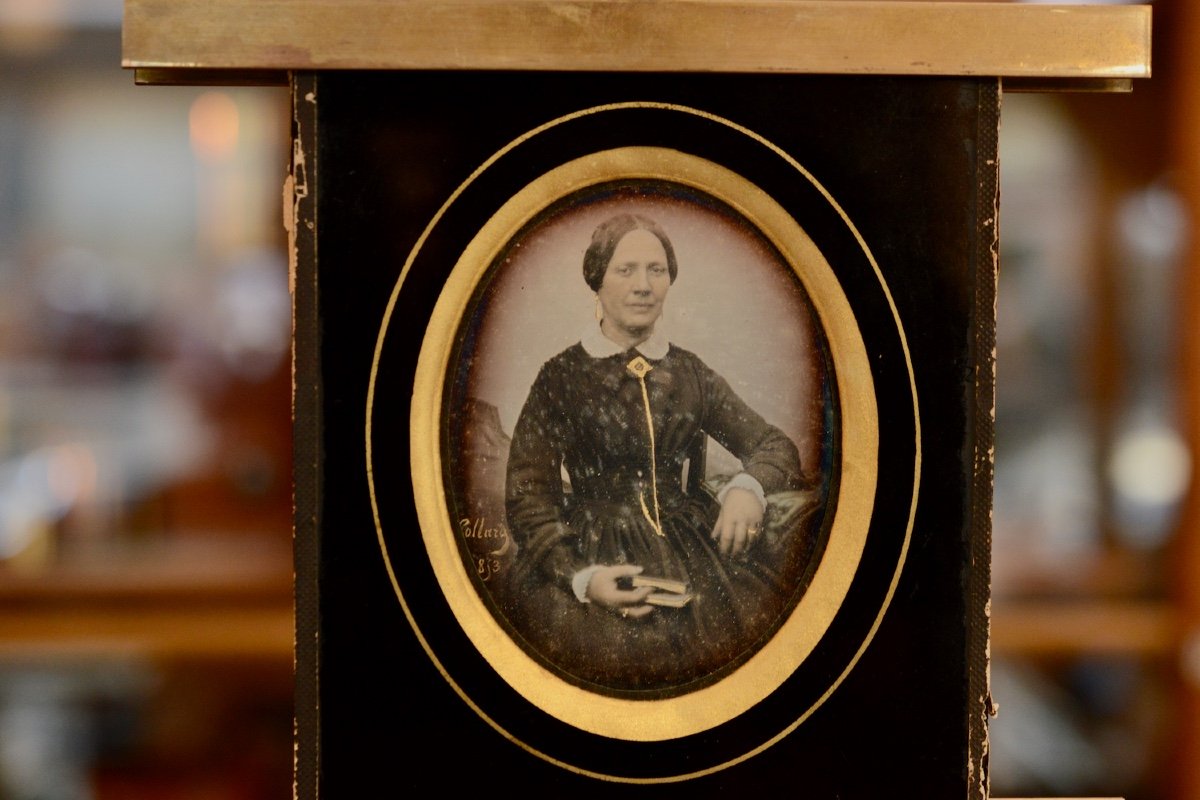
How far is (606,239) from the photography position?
1.88 ft

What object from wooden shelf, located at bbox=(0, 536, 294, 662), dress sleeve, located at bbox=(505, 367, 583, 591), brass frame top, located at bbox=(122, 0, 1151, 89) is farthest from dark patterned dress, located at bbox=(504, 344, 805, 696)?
wooden shelf, located at bbox=(0, 536, 294, 662)

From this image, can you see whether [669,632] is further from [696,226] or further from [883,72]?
[883,72]

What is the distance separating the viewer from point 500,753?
0.57 meters

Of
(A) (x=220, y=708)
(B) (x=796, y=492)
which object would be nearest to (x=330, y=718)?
(B) (x=796, y=492)

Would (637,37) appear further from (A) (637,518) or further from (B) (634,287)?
(A) (637,518)

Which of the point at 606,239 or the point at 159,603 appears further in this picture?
the point at 159,603

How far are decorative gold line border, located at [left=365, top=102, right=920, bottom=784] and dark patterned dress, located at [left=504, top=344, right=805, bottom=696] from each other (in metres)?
0.05

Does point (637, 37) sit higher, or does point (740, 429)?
point (637, 37)

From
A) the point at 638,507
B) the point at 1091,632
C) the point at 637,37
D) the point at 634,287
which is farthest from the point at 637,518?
the point at 1091,632

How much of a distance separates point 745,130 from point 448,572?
0.95 ft

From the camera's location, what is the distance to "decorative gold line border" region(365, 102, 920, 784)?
0.56 m

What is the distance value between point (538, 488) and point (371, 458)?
0.30ft

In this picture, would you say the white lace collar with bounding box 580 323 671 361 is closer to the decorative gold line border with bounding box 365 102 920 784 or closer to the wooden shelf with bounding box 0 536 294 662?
the decorative gold line border with bounding box 365 102 920 784

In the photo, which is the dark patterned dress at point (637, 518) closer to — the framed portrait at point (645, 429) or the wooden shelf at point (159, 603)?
the framed portrait at point (645, 429)
